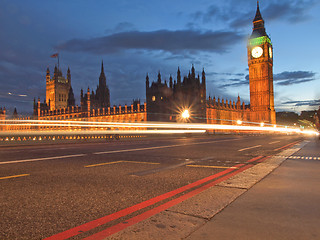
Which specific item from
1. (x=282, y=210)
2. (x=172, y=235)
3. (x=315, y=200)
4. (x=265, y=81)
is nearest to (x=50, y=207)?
(x=172, y=235)

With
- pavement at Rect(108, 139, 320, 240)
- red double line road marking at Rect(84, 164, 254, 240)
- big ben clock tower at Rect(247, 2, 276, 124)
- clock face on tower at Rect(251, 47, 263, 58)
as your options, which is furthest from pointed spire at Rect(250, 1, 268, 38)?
red double line road marking at Rect(84, 164, 254, 240)

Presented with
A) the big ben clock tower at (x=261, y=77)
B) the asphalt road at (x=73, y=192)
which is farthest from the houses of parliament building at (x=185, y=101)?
the asphalt road at (x=73, y=192)

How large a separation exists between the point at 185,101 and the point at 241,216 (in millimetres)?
77016

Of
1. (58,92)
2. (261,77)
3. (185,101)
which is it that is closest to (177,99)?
(185,101)

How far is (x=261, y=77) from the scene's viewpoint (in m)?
102

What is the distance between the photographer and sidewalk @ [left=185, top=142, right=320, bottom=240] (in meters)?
2.40

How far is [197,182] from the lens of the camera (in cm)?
487

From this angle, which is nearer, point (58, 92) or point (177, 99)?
point (177, 99)

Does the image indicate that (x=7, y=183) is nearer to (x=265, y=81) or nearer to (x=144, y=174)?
(x=144, y=174)

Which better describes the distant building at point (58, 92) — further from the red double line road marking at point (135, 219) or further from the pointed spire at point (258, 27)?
the red double line road marking at point (135, 219)

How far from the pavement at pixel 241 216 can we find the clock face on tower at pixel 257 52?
106 meters

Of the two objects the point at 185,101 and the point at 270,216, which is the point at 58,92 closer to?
the point at 185,101

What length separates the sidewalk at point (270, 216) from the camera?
240 cm

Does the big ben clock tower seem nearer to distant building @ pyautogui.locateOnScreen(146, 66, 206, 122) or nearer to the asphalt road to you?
distant building @ pyautogui.locateOnScreen(146, 66, 206, 122)
